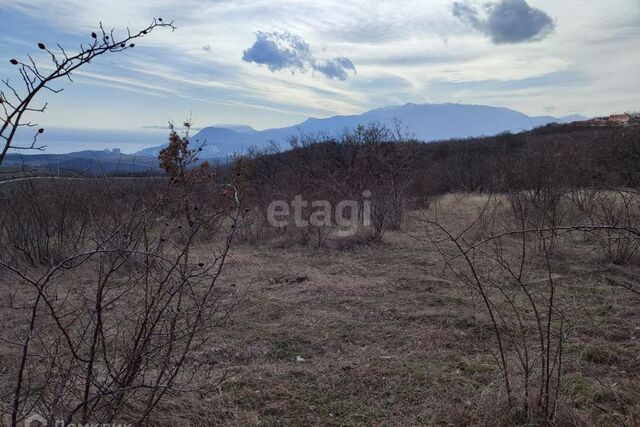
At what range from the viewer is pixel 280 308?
5.15 meters

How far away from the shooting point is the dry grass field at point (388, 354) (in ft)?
9.17

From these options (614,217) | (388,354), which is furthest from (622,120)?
(388,354)

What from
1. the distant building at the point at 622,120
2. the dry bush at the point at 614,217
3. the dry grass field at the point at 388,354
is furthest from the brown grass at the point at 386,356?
the distant building at the point at 622,120

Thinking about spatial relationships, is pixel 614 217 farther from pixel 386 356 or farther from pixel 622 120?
pixel 622 120

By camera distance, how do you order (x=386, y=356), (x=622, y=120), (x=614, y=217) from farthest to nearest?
(x=622, y=120)
(x=614, y=217)
(x=386, y=356)

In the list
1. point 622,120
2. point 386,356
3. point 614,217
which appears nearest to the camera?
point 386,356

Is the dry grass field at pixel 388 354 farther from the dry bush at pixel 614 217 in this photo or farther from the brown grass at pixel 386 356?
the dry bush at pixel 614 217

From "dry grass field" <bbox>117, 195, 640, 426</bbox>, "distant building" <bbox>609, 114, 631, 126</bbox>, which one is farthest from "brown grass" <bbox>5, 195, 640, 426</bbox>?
"distant building" <bbox>609, 114, 631, 126</bbox>

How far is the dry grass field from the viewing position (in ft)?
9.17

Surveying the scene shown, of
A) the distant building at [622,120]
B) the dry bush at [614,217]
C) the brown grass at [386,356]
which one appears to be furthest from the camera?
the distant building at [622,120]

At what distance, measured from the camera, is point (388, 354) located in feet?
12.4

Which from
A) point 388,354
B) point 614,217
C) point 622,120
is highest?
point 622,120

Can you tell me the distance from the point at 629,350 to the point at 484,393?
1664mm

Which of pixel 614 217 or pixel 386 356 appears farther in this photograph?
pixel 614 217
